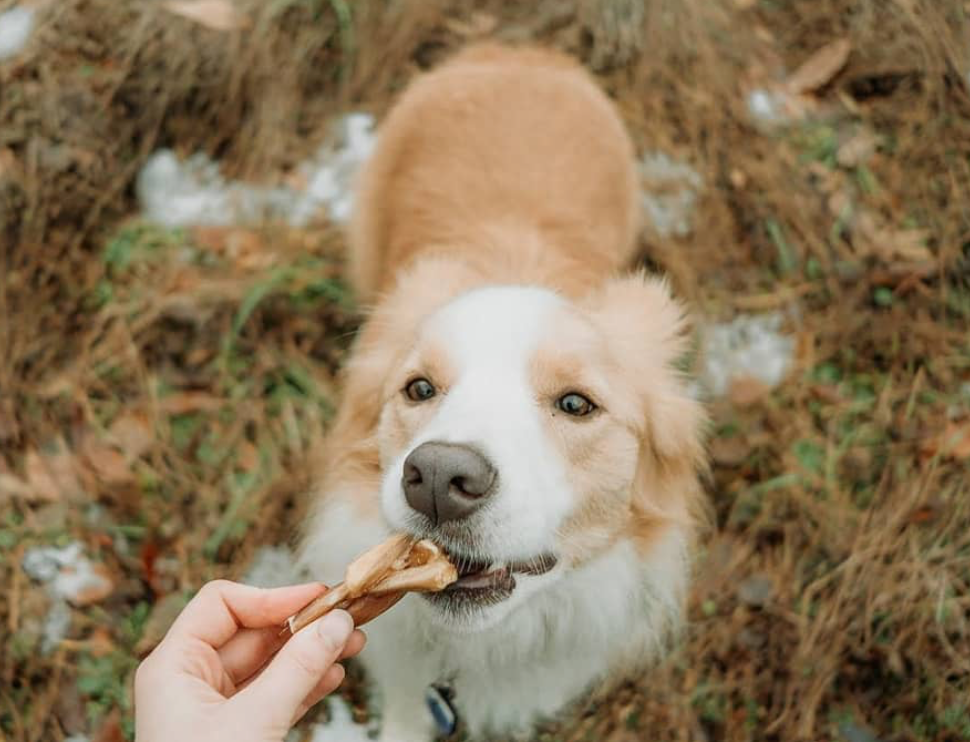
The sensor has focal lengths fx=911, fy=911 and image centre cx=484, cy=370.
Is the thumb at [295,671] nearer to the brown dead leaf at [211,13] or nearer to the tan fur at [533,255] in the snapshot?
the tan fur at [533,255]

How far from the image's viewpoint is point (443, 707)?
2695 millimetres

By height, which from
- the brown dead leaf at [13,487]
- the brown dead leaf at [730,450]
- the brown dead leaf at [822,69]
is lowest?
the brown dead leaf at [730,450]

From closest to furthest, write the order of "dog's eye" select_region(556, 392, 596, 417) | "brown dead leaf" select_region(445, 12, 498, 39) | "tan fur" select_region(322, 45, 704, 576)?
"dog's eye" select_region(556, 392, 596, 417) < "tan fur" select_region(322, 45, 704, 576) < "brown dead leaf" select_region(445, 12, 498, 39)

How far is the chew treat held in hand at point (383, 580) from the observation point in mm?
1885

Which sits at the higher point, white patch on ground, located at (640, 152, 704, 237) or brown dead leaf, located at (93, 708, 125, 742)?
white patch on ground, located at (640, 152, 704, 237)

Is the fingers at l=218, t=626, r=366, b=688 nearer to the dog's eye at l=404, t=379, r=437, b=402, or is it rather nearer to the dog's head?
the dog's head

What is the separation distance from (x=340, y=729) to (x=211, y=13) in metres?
3.38

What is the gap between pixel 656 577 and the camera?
107 inches

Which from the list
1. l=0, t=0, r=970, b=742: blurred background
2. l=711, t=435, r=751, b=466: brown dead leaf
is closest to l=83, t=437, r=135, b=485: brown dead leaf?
l=0, t=0, r=970, b=742: blurred background

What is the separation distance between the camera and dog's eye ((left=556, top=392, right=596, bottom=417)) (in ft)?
7.70

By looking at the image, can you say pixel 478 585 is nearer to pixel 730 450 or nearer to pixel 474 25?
pixel 730 450

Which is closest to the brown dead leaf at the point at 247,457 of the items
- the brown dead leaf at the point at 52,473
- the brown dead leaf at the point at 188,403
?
the brown dead leaf at the point at 188,403

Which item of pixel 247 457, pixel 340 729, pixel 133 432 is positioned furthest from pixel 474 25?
pixel 340 729

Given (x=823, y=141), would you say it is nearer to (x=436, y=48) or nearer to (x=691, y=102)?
(x=691, y=102)
